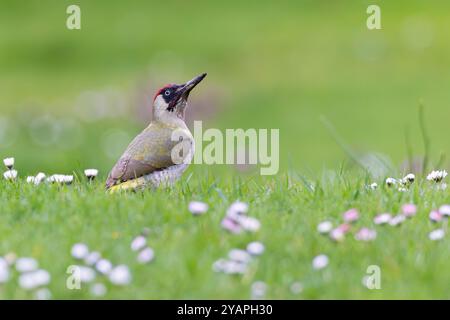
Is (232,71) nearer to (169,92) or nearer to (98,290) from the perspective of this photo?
(169,92)

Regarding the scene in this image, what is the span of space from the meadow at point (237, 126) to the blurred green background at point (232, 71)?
69 mm

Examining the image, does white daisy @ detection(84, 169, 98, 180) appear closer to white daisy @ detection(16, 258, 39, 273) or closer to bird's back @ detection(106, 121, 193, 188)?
bird's back @ detection(106, 121, 193, 188)

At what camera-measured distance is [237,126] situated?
23.2 m

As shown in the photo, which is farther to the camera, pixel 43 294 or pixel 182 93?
pixel 182 93

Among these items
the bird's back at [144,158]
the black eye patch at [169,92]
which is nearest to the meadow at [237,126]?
the bird's back at [144,158]

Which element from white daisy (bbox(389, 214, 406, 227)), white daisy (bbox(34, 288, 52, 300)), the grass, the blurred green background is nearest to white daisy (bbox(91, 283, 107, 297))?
the grass

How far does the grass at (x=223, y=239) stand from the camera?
5.66 meters

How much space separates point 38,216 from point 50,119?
14.2 meters

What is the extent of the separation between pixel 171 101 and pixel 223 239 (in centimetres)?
319

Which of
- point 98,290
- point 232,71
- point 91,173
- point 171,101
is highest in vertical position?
point 171,101

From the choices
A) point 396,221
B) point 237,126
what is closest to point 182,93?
point 396,221

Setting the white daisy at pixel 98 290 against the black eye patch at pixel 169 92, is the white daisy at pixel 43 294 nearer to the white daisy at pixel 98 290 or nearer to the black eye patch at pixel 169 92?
the white daisy at pixel 98 290
